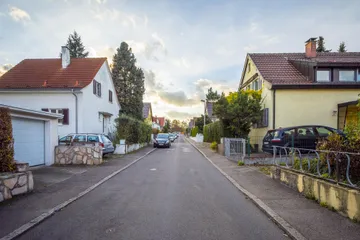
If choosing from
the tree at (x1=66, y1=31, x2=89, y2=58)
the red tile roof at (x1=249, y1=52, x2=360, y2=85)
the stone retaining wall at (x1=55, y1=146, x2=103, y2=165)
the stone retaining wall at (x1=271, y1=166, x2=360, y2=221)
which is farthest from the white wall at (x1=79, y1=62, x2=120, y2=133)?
the tree at (x1=66, y1=31, x2=89, y2=58)

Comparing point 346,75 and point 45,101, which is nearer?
point 346,75

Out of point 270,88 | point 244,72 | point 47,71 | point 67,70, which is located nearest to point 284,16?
point 270,88

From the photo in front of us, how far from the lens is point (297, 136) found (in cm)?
1247

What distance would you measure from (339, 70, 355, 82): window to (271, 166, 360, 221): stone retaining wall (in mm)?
13978

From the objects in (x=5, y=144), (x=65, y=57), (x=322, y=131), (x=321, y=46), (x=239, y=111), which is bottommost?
(x=5, y=144)

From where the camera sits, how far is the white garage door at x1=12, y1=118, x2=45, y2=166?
9.92 m

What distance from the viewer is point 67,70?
2225 centimetres

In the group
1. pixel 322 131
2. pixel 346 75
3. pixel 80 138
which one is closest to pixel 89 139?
pixel 80 138

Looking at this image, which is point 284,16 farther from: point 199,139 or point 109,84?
point 199,139

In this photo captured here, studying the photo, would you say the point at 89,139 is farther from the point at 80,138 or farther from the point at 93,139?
the point at 80,138

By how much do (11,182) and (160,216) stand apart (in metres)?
4.10

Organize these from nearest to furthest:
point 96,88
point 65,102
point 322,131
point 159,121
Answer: point 322,131, point 65,102, point 96,88, point 159,121

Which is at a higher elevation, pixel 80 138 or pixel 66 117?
pixel 66 117

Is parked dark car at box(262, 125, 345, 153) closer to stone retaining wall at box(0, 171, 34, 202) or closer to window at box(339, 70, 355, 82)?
window at box(339, 70, 355, 82)
